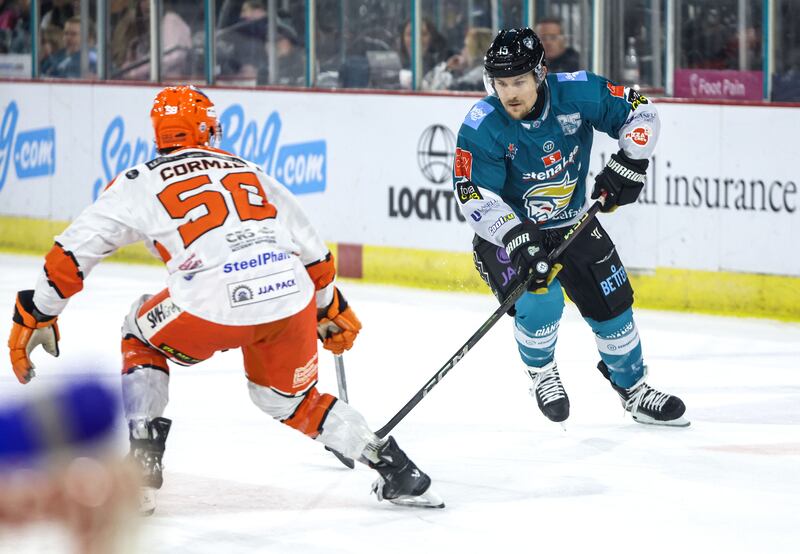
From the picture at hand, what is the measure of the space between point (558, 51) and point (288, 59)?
1.90 m

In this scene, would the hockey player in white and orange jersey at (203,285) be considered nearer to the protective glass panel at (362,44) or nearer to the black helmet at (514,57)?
the black helmet at (514,57)

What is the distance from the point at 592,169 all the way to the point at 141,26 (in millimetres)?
3689

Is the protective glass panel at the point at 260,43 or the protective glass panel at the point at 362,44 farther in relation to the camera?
the protective glass panel at the point at 260,43

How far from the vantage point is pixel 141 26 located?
9766 mm

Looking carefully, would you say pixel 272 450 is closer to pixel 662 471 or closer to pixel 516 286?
pixel 516 286

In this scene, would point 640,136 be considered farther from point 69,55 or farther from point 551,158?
point 69,55

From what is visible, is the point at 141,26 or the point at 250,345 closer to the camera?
the point at 250,345

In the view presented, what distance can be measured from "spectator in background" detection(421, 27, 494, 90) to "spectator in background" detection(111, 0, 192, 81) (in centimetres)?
200

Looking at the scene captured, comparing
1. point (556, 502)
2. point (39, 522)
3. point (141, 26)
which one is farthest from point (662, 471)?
point (141, 26)

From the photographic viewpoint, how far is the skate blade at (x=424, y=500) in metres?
3.65

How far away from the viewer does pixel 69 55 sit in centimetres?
1016

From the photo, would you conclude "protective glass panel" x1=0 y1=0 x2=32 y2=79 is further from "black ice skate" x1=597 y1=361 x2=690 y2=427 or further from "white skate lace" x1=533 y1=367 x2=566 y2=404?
"black ice skate" x1=597 y1=361 x2=690 y2=427

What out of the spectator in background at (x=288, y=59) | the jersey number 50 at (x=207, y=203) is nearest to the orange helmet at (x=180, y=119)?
the jersey number 50 at (x=207, y=203)

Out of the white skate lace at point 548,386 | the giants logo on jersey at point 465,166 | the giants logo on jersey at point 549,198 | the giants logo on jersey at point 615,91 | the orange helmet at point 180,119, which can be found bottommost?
the white skate lace at point 548,386
